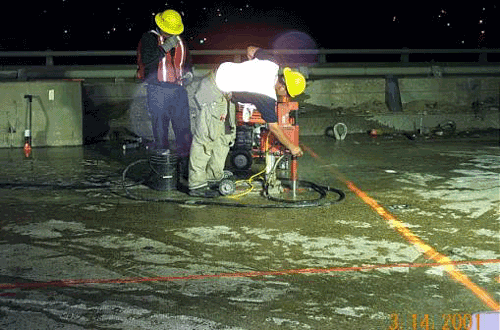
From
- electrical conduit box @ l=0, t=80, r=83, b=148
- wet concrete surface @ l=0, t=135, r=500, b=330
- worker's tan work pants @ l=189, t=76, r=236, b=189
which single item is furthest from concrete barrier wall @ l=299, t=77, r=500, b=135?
worker's tan work pants @ l=189, t=76, r=236, b=189

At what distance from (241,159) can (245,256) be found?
3.96 metres

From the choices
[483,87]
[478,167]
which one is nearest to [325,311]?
[478,167]

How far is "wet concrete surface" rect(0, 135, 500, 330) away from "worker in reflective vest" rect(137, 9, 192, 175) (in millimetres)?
1237

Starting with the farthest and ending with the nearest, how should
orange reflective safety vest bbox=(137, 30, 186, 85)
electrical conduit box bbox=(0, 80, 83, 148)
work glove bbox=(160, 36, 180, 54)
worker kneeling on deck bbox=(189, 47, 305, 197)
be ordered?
electrical conduit box bbox=(0, 80, 83, 148), orange reflective safety vest bbox=(137, 30, 186, 85), work glove bbox=(160, 36, 180, 54), worker kneeling on deck bbox=(189, 47, 305, 197)

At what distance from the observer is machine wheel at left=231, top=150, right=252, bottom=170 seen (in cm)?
1031

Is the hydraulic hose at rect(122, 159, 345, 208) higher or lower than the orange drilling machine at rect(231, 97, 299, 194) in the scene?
lower

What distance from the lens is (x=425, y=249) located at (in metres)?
6.71

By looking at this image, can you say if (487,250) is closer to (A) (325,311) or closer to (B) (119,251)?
(A) (325,311)

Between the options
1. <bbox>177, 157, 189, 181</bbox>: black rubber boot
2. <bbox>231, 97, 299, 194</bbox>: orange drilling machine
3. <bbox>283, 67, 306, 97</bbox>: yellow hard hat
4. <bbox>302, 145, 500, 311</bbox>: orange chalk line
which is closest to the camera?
<bbox>302, 145, 500, 311</bbox>: orange chalk line

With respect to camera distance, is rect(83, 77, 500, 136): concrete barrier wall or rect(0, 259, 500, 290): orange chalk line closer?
rect(0, 259, 500, 290): orange chalk line

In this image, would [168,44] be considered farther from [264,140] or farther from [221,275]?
[221,275]

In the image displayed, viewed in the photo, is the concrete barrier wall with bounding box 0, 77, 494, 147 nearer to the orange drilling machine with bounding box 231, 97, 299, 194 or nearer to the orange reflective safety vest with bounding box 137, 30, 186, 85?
the orange reflective safety vest with bounding box 137, 30, 186, 85

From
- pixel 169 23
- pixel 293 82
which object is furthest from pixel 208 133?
pixel 169 23

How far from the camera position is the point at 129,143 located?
508 inches
